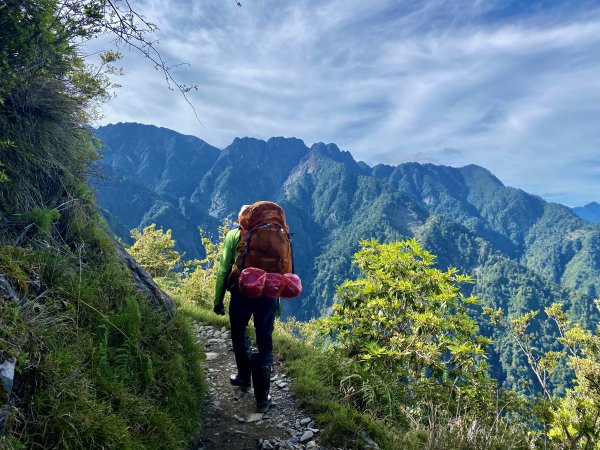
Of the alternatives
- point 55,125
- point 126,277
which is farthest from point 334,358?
point 55,125

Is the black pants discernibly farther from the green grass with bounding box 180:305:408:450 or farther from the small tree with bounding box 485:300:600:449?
the small tree with bounding box 485:300:600:449

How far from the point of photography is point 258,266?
211 inches

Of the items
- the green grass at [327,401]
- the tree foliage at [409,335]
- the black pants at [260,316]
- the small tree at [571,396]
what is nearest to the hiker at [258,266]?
the black pants at [260,316]

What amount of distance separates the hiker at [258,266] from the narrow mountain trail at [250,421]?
29cm

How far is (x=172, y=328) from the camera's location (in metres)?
A: 5.57

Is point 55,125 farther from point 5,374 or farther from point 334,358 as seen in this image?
point 334,358

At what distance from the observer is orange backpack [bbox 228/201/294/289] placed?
17.6ft

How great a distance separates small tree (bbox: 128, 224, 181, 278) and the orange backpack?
10.5 metres

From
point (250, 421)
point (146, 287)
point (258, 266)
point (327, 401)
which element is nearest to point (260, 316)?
point (258, 266)

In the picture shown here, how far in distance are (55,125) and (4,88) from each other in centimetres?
95

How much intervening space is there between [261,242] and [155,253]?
13759 millimetres

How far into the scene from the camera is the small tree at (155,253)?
605 inches

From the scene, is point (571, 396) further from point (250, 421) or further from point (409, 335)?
point (250, 421)

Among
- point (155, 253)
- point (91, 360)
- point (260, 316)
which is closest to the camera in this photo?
point (91, 360)
